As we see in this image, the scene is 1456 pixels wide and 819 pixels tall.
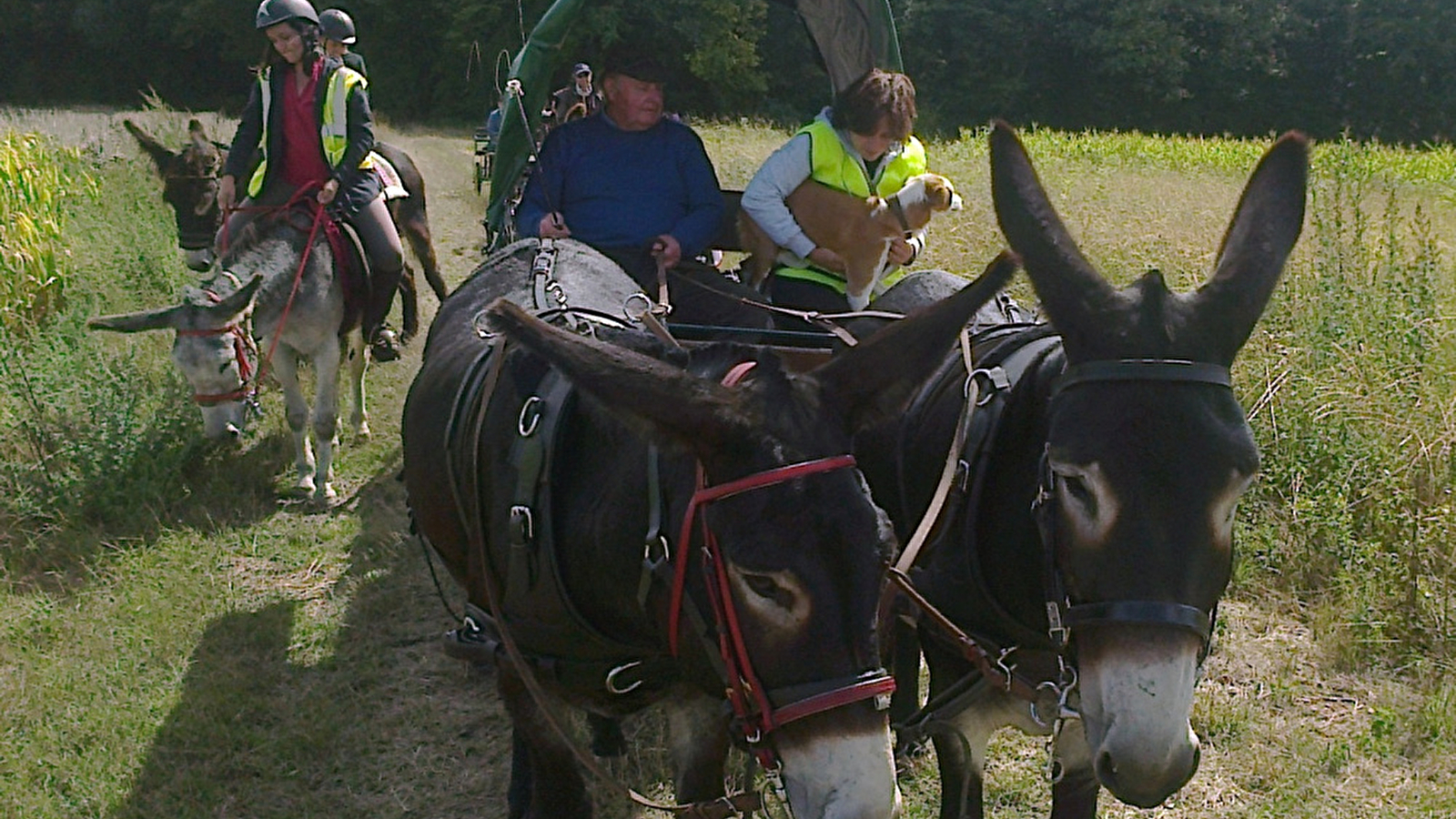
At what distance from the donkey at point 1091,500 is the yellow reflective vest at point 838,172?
1592 millimetres

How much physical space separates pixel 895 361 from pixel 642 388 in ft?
1.70

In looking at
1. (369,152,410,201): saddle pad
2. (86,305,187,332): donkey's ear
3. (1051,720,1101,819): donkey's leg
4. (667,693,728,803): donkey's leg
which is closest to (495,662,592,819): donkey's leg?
(667,693,728,803): donkey's leg

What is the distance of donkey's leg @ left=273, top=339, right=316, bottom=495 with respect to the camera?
6.34m

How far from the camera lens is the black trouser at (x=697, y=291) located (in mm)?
4180

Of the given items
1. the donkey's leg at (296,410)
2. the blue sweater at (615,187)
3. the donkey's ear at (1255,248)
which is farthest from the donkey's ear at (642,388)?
the donkey's leg at (296,410)

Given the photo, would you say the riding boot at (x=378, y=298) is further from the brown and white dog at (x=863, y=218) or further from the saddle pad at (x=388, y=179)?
the brown and white dog at (x=863, y=218)

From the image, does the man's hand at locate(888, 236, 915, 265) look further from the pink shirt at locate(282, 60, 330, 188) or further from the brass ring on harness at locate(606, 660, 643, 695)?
the pink shirt at locate(282, 60, 330, 188)

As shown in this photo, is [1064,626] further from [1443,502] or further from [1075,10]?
[1075,10]

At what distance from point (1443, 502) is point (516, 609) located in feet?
Answer: 13.8

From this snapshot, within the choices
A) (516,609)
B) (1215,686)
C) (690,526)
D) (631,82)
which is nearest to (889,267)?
(631,82)

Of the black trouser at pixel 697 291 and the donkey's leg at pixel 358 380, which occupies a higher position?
the black trouser at pixel 697 291

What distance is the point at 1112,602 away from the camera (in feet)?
6.70

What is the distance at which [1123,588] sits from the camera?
203 cm

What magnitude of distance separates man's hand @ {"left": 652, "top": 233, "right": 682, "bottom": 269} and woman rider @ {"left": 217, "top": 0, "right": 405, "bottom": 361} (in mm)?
2694
